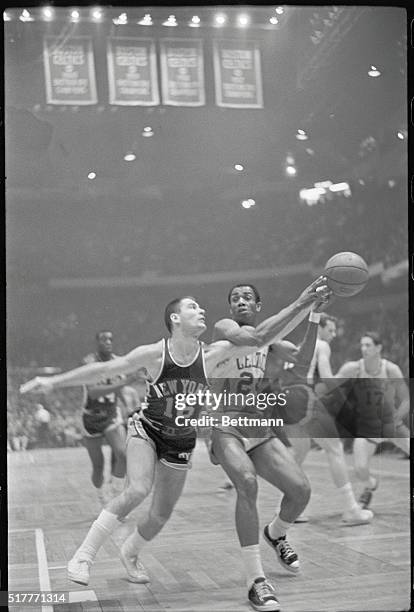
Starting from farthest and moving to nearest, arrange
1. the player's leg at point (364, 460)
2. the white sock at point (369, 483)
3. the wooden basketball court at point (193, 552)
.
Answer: the white sock at point (369, 483), the player's leg at point (364, 460), the wooden basketball court at point (193, 552)

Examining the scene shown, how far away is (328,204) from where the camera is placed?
4.20m

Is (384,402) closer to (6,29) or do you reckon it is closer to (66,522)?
(66,522)

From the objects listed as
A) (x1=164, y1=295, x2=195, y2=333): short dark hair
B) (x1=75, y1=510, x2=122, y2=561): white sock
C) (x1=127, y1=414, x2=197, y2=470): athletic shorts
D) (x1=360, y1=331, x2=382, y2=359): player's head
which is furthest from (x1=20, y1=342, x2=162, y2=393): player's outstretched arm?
(x1=360, y1=331, x2=382, y2=359): player's head

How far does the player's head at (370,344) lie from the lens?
13.5 ft

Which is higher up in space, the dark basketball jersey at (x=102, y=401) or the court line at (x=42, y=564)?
the dark basketball jersey at (x=102, y=401)

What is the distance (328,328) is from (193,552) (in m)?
1.35

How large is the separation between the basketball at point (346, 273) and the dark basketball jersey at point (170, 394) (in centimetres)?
86

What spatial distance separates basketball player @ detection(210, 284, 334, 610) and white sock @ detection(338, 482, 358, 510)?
271mm

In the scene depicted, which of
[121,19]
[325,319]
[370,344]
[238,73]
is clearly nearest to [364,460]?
[370,344]

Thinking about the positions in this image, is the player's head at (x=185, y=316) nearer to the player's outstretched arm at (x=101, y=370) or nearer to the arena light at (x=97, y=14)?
the player's outstretched arm at (x=101, y=370)

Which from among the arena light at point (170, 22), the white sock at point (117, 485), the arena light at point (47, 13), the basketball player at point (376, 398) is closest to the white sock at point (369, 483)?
the basketball player at point (376, 398)

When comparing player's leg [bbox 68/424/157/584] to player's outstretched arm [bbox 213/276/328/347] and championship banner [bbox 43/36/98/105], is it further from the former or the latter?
championship banner [bbox 43/36/98/105]

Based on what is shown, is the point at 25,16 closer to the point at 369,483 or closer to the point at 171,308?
the point at 171,308

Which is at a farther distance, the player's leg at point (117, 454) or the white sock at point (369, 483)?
the white sock at point (369, 483)
